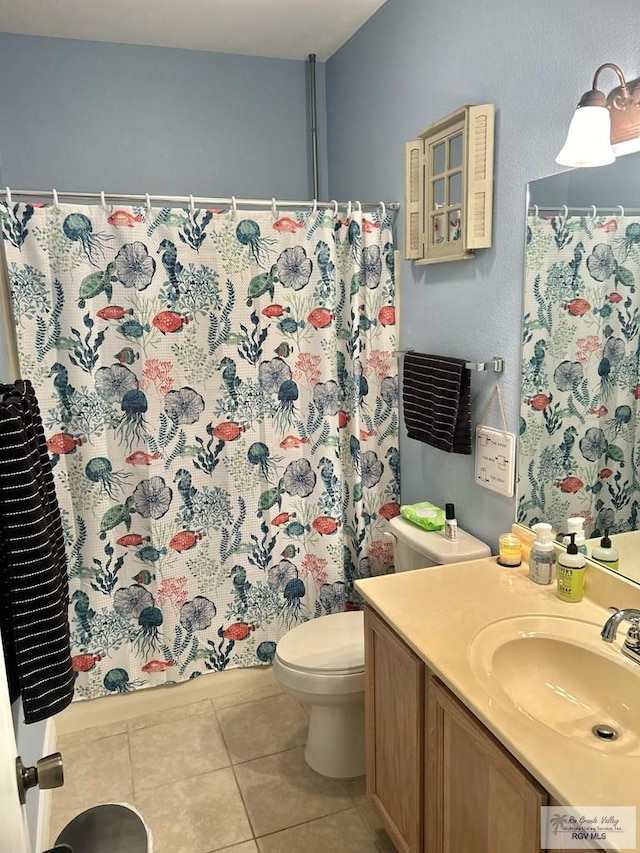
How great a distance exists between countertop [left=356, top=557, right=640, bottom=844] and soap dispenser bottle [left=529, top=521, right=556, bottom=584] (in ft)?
0.08

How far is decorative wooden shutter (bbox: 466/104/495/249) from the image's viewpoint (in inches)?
74.0

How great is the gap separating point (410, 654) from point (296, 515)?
117 centimetres

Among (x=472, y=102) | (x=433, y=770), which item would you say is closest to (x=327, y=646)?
(x=433, y=770)

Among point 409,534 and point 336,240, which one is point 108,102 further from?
point 409,534

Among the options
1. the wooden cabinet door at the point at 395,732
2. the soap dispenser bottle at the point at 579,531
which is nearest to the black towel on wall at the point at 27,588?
the wooden cabinet door at the point at 395,732

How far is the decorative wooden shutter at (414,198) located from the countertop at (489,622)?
1.17 metres

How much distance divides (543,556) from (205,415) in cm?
132

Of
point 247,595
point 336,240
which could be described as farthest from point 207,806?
point 336,240

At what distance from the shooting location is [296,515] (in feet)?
8.59

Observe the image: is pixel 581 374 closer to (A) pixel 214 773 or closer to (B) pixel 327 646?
(B) pixel 327 646

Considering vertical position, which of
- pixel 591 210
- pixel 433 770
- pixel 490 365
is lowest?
pixel 433 770

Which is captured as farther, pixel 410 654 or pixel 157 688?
pixel 157 688

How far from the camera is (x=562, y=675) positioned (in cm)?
146

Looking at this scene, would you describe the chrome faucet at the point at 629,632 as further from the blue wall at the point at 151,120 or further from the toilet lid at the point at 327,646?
the blue wall at the point at 151,120
